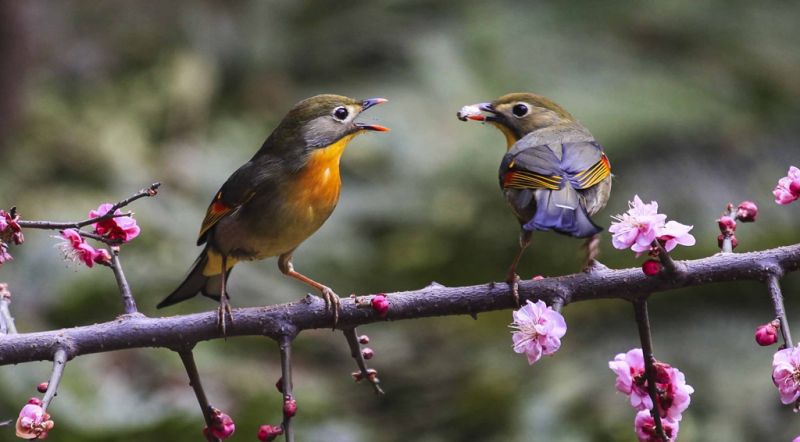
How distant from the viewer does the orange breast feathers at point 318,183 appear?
229cm

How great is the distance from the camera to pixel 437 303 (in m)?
1.82

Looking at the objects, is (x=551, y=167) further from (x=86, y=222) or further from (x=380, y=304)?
(x=86, y=222)

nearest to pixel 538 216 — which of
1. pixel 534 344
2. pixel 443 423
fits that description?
pixel 534 344

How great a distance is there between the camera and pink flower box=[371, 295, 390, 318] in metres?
1.79

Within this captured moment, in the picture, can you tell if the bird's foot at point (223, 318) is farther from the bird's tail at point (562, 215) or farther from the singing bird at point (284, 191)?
the bird's tail at point (562, 215)

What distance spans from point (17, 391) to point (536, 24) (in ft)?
15.4

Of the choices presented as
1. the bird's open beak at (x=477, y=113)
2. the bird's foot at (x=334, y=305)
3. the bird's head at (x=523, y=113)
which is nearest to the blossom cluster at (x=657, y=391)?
the bird's foot at (x=334, y=305)

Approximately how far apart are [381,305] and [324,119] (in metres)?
0.61

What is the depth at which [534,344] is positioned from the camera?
1679mm

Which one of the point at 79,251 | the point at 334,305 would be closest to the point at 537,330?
the point at 334,305

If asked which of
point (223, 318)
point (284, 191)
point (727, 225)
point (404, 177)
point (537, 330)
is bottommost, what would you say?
point (537, 330)

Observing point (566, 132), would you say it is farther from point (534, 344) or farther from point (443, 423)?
point (443, 423)

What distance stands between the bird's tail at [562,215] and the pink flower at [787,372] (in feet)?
1.16

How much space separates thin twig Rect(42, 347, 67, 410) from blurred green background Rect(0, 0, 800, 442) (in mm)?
1781
